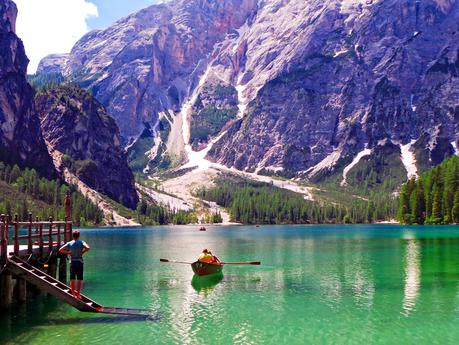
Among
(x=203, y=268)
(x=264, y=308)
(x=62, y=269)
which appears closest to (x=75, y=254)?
(x=264, y=308)

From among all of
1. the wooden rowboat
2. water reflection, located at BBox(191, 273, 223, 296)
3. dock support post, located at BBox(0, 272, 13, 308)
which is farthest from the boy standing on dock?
the wooden rowboat

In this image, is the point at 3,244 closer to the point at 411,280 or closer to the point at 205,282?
the point at 205,282

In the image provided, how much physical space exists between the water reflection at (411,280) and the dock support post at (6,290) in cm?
3053

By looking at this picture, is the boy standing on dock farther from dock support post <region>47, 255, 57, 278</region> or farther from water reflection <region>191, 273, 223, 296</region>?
water reflection <region>191, 273, 223, 296</region>

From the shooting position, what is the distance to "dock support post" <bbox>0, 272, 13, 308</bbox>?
40.1 m

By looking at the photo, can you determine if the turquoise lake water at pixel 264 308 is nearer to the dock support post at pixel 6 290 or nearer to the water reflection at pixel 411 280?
the water reflection at pixel 411 280

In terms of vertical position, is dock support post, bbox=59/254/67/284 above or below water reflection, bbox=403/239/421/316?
above

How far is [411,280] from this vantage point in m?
60.3

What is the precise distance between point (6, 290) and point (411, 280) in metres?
Answer: 42.4

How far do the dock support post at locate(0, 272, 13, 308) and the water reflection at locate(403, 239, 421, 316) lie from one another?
100 ft

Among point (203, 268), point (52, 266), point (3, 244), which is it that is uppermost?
point (3, 244)

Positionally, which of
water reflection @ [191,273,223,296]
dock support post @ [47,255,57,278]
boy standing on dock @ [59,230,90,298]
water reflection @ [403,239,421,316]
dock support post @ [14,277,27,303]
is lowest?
water reflection @ [191,273,223,296]

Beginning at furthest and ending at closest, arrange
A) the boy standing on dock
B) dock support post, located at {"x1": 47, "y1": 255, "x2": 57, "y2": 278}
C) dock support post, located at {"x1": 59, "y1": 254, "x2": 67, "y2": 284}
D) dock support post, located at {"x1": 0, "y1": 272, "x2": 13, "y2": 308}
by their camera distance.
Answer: dock support post, located at {"x1": 59, "y1": 254, "x2": 67, "y2": 284}, dock support post, located at {"x1": 47, "y1": 255, "x2": 57, "y2": 278}, dock support post, located at {"x1": 0, "y1": 272, "x2": 13, "y2": 308}, the boy standing on dock

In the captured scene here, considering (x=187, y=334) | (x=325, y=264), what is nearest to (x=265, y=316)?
(x=187, y=334)
